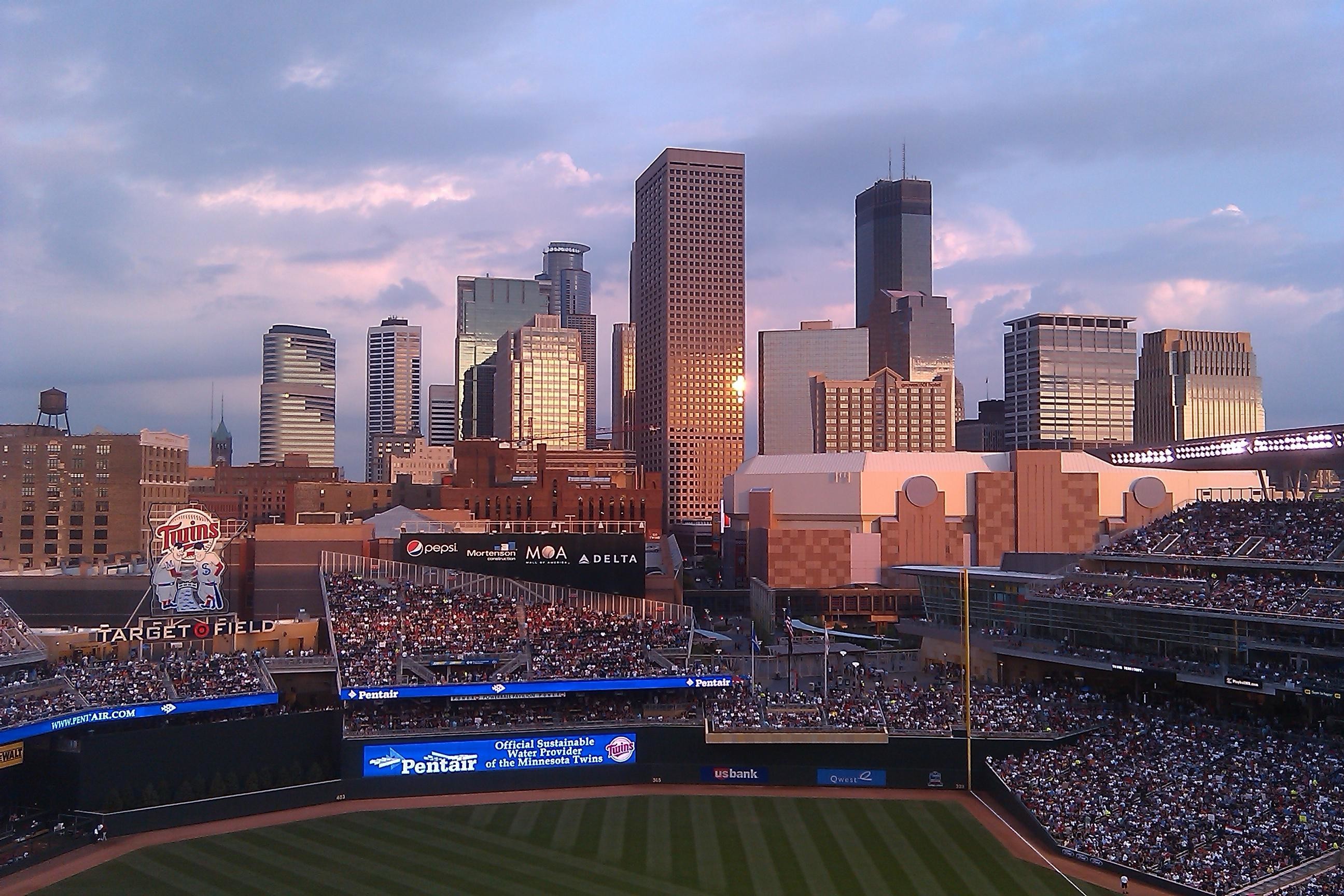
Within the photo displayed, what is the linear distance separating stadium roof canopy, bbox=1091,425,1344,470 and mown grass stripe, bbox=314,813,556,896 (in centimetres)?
3970

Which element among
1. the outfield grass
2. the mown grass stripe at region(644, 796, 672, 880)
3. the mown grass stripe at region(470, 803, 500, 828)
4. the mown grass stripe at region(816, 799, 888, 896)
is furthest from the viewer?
the mown grass stripe at region(470, 803, 500, 828)

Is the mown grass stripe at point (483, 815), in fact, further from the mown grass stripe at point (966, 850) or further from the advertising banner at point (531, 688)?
the mown grass stripe at point (966, 850)

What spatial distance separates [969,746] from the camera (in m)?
41.7

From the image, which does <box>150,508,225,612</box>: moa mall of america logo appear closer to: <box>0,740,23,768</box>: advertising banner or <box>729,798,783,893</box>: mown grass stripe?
<box>0,740,23,768</box>: advertising banner

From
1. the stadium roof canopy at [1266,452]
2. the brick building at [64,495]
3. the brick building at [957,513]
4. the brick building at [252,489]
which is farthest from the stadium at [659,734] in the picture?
the brick building at [252,489]

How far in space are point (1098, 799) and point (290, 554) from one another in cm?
3537

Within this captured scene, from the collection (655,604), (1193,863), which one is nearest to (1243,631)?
(1193,863)

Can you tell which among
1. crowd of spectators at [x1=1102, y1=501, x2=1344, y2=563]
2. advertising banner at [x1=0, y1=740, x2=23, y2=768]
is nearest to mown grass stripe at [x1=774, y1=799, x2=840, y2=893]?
crowd of spectators at [x1=1102, y1=501, x2=1344, y2=563]

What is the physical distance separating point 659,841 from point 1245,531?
28771mm

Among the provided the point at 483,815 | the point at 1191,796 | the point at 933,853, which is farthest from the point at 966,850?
the point at 483,815

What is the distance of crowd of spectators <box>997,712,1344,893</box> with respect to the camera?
31516 mm

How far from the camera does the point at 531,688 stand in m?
43.8

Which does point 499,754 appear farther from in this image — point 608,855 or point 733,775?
point 608,855

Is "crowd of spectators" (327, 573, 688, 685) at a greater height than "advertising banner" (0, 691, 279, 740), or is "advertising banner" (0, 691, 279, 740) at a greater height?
"crowd of spectators" (327, 573, 688, 685)
